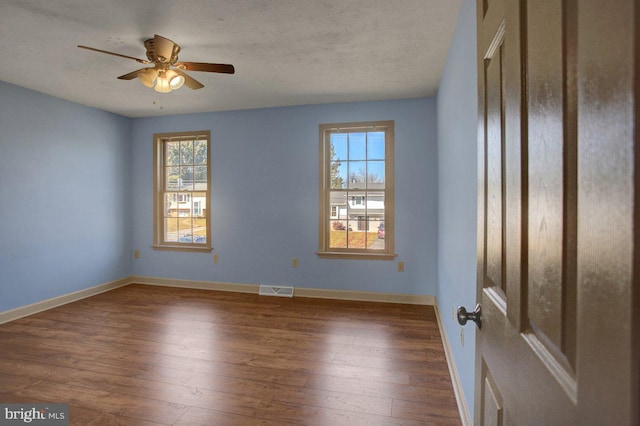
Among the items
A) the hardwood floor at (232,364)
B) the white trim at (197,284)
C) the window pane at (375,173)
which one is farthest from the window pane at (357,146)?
the white trim at (197,284)

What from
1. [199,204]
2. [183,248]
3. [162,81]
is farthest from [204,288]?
[162,81]

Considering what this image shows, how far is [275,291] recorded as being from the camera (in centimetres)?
455

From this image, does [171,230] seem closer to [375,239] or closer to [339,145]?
[339,145]

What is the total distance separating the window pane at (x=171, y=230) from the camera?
5.16m

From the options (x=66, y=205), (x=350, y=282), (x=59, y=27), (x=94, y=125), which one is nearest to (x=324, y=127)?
(x=350, y=282)

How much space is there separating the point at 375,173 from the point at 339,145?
62 centimetres

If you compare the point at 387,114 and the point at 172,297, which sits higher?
the point at 387,114

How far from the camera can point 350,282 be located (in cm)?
433

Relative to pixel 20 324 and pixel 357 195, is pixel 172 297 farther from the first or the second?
pixel 357 195

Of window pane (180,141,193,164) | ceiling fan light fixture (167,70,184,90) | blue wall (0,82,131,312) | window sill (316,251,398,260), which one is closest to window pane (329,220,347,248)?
window sill (316,251,398,260)

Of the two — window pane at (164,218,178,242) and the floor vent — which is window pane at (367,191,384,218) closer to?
the floor vent

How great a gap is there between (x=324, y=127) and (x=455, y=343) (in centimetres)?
304

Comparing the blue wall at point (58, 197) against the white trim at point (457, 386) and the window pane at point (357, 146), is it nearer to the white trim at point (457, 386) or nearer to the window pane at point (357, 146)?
the window pane at point (357, 146)

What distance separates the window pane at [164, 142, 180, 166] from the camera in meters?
5.11
